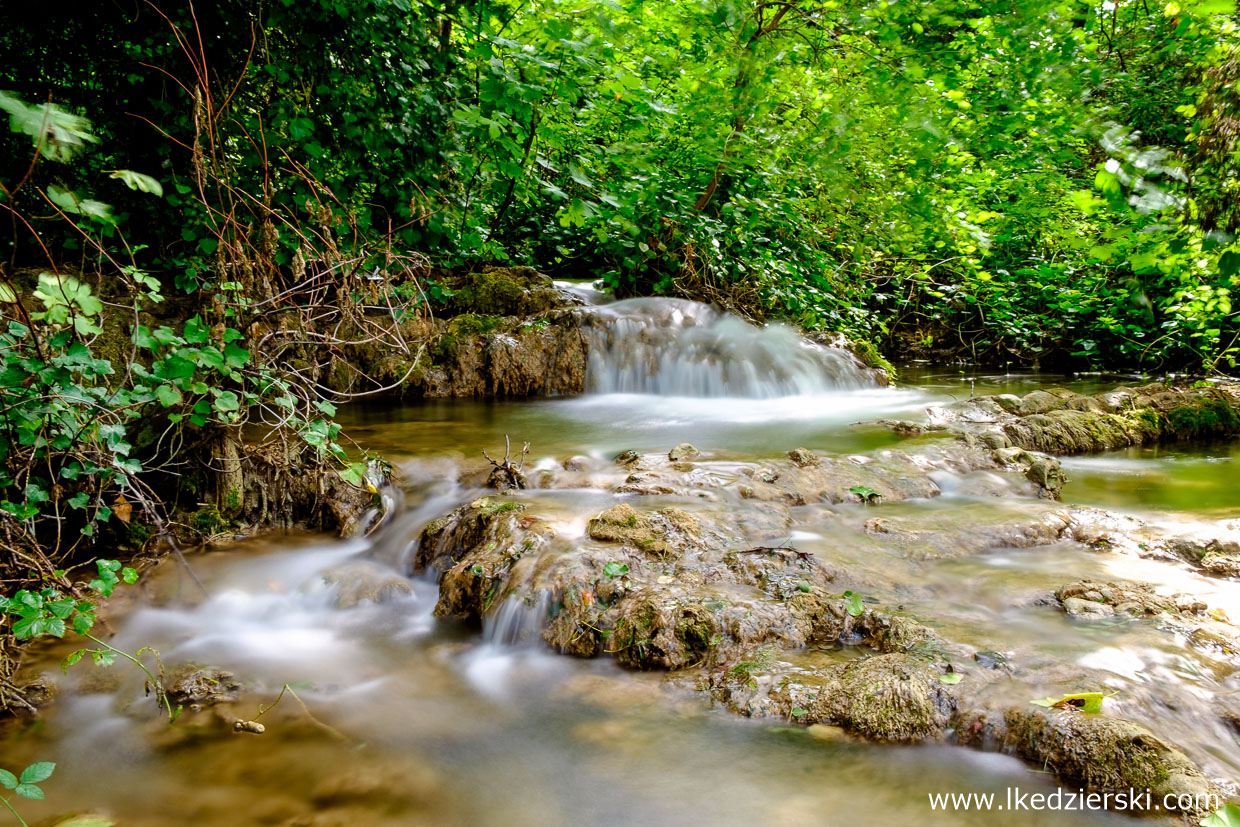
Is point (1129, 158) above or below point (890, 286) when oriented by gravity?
below

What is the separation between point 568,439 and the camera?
6.07 meters

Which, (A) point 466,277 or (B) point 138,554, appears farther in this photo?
(A) point 466,277

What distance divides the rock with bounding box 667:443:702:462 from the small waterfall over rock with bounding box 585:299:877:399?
3.30 meters

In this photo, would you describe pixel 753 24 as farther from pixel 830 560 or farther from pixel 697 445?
pixel 830 560

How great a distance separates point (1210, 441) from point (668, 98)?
7242 millimetres

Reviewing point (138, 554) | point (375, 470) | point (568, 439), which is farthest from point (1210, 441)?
point (138, 554)

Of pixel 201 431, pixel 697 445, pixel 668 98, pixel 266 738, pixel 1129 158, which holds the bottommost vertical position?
pixel 266 738

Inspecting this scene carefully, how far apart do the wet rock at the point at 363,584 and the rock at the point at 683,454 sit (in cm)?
206

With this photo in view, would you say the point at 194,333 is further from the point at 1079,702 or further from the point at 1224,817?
the point at 1224,817

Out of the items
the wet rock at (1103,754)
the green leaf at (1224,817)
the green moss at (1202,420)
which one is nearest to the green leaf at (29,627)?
the wet rock at (1103,754)

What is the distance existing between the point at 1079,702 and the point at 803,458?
104 inches

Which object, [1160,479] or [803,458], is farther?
[1160,479]

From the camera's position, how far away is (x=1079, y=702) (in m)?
2.32

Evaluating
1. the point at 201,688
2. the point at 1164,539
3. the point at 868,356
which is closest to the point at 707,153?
the point at 868,356
